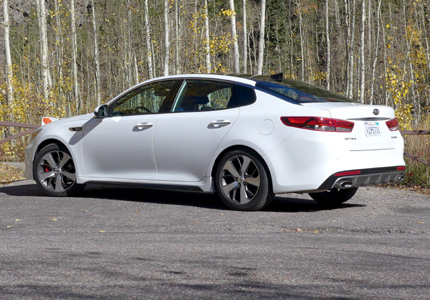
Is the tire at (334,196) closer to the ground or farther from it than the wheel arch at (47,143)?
closer to the ground

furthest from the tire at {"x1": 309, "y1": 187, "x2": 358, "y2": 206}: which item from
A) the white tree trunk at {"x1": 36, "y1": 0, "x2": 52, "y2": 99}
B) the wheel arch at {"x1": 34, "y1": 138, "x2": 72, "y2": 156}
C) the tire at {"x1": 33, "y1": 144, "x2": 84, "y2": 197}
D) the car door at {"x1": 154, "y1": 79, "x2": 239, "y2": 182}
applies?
the white tree trunk at {"x1": 36, "y1": 0, "x2": 52, "y2": 99}

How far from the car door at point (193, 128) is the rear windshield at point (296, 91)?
0.44 m

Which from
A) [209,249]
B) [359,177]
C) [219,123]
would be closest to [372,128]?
[359,177]

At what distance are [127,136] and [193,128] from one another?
1.06 meters

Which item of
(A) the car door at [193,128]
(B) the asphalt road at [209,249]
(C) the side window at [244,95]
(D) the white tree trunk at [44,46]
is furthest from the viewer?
(D) the white tree trunk at [44,46]

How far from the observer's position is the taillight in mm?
7340

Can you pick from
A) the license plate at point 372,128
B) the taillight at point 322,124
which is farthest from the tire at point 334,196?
the taillight at point 322,124

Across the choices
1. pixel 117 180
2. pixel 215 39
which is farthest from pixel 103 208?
pixel 215 39

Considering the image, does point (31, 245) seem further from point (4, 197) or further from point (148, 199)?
point (4, 197)

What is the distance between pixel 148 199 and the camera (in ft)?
30.7

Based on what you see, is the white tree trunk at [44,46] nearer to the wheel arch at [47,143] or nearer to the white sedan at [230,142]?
the wheel arch at [47,143]

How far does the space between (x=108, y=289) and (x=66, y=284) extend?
0.31 m

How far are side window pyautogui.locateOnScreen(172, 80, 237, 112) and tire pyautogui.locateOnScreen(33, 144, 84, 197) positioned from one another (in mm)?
1911

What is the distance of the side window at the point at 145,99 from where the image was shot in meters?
8.77
